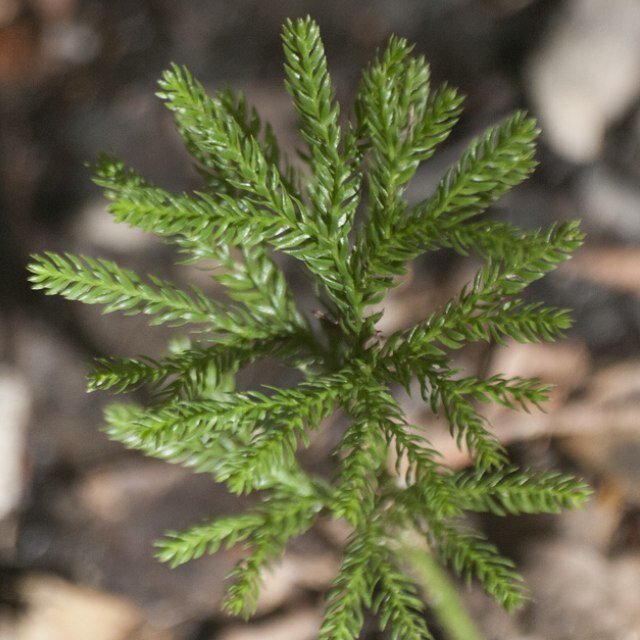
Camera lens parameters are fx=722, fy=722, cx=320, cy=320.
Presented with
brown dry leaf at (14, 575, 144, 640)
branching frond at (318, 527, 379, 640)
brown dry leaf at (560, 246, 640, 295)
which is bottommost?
branching frond at (318, 527, 379, 640)

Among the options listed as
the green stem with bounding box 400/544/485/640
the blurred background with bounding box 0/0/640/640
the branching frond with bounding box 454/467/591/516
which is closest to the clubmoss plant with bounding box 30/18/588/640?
the branching frond with bounding box 454/467/591/516

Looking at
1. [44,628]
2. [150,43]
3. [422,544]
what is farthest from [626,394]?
[150,43]

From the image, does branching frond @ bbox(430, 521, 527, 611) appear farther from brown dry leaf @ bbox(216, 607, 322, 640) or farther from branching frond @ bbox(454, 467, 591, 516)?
brown dry leaf @ bbox(216, 607, 322, 640)

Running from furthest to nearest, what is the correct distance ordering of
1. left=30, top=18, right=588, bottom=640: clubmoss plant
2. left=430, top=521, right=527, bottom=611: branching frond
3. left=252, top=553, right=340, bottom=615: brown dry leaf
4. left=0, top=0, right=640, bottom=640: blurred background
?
left=252, top=553, right=340, bottom=615: brown dry leaf < left=0, top=0, right=640, bottom=640: blurred background < left=430, top=521, right=527, bottom=611: branching frond < left=30, top=18, right=588, bottom=640: clubmoss plant

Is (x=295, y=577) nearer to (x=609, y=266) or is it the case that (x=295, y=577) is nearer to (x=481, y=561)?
(x=481, y=561)

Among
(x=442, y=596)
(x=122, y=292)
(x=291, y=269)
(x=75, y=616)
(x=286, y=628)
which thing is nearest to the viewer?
(x=122, y=292)

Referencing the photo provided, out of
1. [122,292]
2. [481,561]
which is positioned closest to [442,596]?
[481,561]

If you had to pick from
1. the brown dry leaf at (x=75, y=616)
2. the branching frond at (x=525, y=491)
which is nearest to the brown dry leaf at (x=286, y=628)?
the brown dry leaf at (x=75, y=616)
